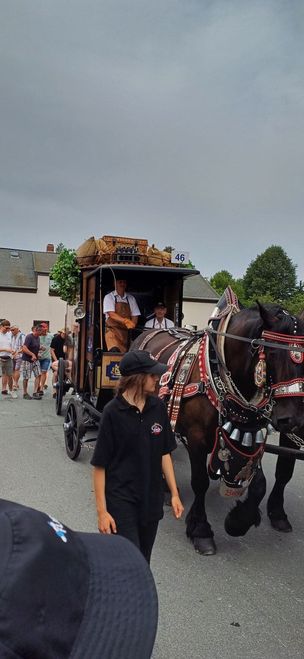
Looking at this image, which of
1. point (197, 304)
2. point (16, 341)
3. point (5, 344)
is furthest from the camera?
point (197, 304)

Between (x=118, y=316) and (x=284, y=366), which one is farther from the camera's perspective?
(x=118, y=316)

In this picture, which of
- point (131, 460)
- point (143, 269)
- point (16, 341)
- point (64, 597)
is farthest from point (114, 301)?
point (16, 341)

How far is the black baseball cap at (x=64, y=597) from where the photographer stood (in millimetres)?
749

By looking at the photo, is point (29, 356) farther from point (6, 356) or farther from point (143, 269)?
point (143, 269)

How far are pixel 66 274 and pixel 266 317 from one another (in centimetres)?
464

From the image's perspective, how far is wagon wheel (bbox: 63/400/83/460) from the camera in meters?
6.20

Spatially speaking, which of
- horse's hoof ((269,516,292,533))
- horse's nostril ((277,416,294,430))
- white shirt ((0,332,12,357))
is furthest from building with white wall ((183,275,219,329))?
horse's nostril ((277,416,294,430))

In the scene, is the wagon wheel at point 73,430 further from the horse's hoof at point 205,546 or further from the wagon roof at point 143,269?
the horse's hoof at point 205,546

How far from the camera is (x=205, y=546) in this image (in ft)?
12.7

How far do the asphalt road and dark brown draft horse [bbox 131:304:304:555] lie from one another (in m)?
0.24

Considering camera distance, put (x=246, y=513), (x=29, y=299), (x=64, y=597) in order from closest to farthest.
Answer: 1. (x=64, y=597)
2. (x=246, y=513)
3. (x=29, y=299)

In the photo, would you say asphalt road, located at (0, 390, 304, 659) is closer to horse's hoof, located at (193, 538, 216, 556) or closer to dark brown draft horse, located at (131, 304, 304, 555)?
horse's hoof, located at (193, 538, 216, 556)

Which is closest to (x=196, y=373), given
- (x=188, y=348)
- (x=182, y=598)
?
(x=188, y=348)

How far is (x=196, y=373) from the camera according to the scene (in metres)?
4.19
